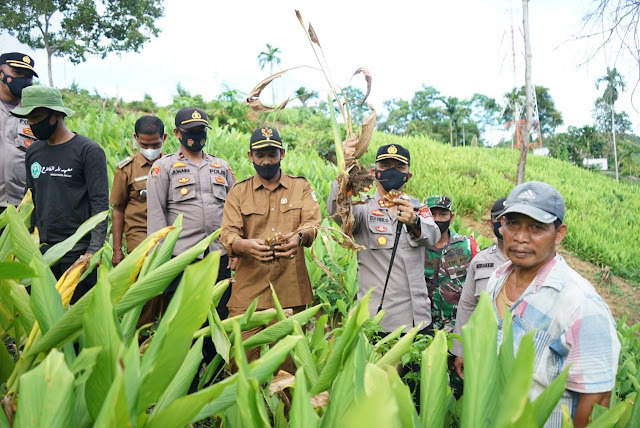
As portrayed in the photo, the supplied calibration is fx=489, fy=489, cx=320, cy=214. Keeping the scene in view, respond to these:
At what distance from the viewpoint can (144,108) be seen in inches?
637

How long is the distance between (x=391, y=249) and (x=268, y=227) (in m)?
0.75

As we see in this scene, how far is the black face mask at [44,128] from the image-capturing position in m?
2.42

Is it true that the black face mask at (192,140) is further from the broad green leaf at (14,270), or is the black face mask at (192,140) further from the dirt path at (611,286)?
the dirt path at (611,286)

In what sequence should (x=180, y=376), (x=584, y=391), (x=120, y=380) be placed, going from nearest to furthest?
(x=120, y=380) < (x=180, y=376) < (x=584, y=391)

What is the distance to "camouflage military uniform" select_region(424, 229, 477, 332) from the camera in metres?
3.03

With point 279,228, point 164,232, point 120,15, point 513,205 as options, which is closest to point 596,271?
point 279,228

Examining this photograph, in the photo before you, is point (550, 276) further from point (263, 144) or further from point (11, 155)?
point (11, 155)

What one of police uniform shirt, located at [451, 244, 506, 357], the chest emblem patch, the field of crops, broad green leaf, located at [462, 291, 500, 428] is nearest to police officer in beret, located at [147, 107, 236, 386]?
the chest emblem patch

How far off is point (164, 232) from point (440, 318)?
7.88 feet

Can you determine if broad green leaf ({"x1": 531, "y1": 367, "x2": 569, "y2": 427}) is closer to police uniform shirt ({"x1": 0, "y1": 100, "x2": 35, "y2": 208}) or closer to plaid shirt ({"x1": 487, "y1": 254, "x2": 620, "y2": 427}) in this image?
plaid shirt ({"x1": 487, "y1": 254, "x2": 620, "y2": 427})

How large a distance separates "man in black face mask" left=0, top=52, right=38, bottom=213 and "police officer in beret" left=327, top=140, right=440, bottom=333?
191cm

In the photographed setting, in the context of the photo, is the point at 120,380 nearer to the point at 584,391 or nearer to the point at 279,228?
the point at 584,391

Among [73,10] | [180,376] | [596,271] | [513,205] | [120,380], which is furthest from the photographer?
[73,10]

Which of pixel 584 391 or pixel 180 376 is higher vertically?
pixel 180 376
